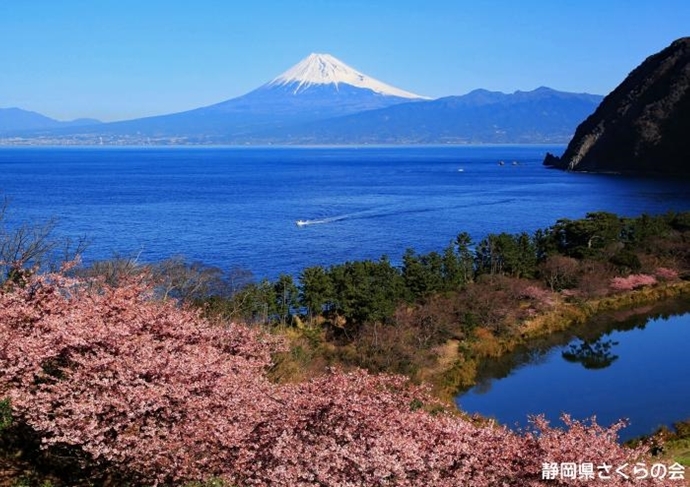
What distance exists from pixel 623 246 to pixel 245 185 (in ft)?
183

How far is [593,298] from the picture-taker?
27719 mm

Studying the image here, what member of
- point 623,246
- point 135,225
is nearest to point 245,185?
point 135,225

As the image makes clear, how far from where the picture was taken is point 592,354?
2325 centimetres

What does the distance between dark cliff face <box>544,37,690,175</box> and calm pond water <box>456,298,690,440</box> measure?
7561cm

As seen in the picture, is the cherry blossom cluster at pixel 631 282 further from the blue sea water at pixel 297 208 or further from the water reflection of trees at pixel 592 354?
the blue sea water at pixel 297 208

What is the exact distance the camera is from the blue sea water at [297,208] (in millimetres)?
38906

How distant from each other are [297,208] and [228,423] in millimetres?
51219

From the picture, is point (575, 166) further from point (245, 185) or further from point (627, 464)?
point (627, 464)

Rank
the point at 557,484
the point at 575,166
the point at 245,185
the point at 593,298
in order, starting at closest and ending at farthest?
the point at 557,484 < the point at 593,298 < the point at 245,185 < the point at 575,166

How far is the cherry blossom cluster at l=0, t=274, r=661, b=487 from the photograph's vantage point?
5949mm

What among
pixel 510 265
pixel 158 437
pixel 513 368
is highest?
pixel 158 437

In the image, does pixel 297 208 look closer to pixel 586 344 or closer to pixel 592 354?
pixel 586 344

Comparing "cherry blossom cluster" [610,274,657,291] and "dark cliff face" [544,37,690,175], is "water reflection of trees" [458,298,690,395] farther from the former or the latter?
"dark cliff face" [544,37,690,175]

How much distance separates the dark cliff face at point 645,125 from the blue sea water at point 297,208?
9262 millimetres
